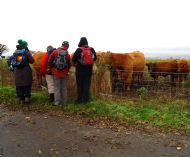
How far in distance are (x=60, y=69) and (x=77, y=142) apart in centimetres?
352

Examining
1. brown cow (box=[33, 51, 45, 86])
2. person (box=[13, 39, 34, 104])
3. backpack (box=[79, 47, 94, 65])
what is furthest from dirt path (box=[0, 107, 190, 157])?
brown cow (box=[33, 51, 45, 86])

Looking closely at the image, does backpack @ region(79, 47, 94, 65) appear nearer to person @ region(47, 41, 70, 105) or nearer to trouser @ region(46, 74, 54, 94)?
person @ region(47, 41, 70, 105)

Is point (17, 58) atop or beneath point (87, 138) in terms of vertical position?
atop

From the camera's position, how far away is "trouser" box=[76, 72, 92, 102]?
1081 centimetres

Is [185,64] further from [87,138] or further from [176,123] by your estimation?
[87,138]

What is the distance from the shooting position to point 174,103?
403 inches

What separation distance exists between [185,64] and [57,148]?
37.3 feet

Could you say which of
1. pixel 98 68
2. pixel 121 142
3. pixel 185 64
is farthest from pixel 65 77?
pixel 185 64

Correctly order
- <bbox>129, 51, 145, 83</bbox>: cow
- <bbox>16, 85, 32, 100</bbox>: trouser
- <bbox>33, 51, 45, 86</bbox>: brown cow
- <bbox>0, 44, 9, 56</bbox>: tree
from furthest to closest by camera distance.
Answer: <bbox>0, 44, 9, 56</bbox>: tree
<bbox>129, 51, 145, 83</bbox>: cow
<bbox>33, 51, 45, 86</bbox>: brown cow
<bbox>16, 85, 32, 100</bbox>: trouser

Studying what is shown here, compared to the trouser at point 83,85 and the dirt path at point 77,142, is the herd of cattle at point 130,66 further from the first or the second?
the dirt path at point 77,142

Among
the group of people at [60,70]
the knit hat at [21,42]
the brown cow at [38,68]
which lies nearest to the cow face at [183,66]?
the brown cow at [38,68]

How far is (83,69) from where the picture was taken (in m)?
10.8

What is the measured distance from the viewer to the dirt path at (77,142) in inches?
266

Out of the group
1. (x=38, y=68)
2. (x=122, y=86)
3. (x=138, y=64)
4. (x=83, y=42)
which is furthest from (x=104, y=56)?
(x=83, y=42)
